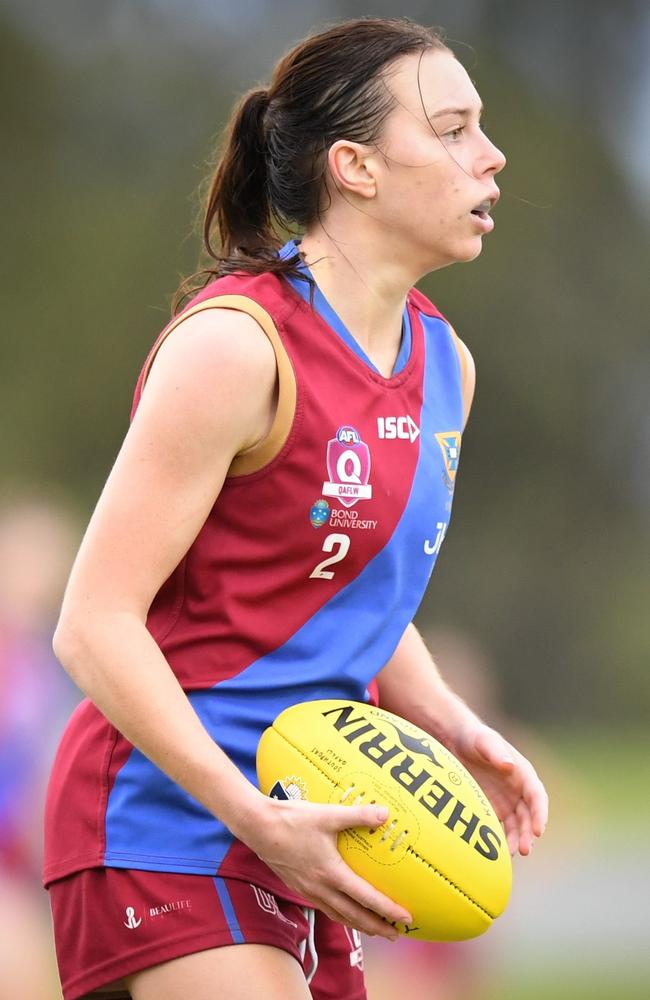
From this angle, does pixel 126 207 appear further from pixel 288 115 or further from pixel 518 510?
pixel 288 115

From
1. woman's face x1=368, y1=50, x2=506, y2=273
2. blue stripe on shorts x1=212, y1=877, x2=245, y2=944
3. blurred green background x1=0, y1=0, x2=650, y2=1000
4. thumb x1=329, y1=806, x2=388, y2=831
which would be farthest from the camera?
blurred green background x1=0, y1=0, x2=650, y2=1000

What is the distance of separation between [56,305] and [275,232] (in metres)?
7.20

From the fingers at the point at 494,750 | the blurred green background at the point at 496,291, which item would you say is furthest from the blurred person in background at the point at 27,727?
the blurred green background at the point at 496,291

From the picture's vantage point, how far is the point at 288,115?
2.28 meters

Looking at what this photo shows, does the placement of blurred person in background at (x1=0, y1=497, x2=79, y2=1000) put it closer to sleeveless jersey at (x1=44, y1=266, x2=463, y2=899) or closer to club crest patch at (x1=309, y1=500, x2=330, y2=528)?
sleeveless jersey at (x1=44, y1=266, x2=463, y2=899)

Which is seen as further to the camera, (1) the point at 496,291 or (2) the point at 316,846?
(1) the point at 496,291

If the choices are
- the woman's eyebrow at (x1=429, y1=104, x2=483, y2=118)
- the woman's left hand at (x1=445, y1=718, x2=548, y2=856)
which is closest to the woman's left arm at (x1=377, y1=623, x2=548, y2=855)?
the woman's left hand at (x1=445, y1=718, x2=548, y2=856)

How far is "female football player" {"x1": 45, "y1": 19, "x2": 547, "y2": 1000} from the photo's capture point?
1.86 meters

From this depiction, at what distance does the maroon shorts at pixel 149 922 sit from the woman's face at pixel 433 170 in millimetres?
961

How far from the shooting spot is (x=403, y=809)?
187 centimetres

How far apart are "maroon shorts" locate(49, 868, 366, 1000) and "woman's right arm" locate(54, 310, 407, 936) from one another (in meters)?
0.12

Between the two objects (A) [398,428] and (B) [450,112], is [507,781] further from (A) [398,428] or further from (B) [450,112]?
(B) [450,112]

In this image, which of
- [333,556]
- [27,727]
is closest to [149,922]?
[333,556]

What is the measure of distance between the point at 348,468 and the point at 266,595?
21 centimetres
